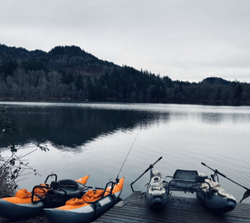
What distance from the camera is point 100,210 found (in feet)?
25.6

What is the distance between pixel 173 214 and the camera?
7379mm

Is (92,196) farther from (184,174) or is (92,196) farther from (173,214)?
(184,174)

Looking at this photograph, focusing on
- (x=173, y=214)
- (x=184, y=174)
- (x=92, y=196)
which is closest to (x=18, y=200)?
(x=92, y=196)

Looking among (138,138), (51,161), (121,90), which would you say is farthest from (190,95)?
(51,161)

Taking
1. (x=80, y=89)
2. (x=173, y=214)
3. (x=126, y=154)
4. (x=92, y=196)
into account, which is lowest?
(x=126, y=154)

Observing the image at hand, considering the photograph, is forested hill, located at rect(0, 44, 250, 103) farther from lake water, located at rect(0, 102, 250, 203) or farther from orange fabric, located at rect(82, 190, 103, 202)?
orange fabric, located at rect(82, 190, 103, 202)

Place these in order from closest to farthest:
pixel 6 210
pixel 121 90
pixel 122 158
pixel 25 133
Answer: pixel 6 210 < pixel 122 158 < pixel 25 133 < pixel 121 90

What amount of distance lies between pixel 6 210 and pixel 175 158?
14.2 metres

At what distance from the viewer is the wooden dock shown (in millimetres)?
6980

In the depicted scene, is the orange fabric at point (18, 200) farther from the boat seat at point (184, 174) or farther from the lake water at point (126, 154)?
the boat seat at point (184, 174)

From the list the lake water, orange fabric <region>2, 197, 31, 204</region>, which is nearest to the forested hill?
the lake water

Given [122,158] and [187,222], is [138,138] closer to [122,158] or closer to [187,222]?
[122,158]

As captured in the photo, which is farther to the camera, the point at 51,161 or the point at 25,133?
the point at 25,133

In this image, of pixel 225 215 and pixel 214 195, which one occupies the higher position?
pixel 214 195
